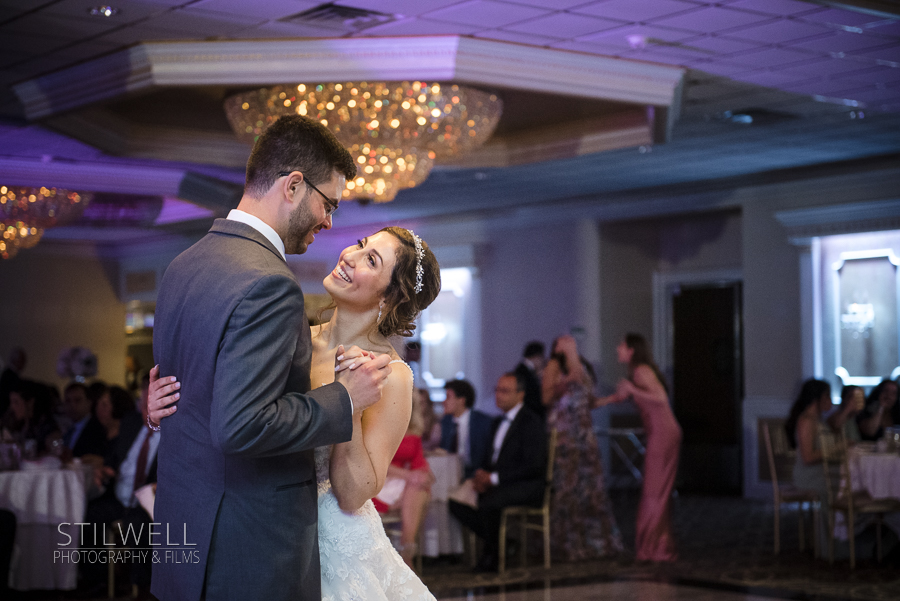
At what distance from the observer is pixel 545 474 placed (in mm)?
6551

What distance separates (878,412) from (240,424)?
7.49m

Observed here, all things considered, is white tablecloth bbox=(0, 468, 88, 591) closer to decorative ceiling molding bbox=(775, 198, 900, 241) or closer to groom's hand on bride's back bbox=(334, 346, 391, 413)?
groom's hand on bride's back bbox=(334, 346, 391, 413)

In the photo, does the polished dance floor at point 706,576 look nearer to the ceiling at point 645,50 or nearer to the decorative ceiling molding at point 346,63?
the decorative ceiling molding at point 346,63

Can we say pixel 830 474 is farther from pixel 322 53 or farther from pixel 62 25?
pixel 62 25

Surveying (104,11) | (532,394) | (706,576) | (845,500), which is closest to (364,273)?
(104,11)

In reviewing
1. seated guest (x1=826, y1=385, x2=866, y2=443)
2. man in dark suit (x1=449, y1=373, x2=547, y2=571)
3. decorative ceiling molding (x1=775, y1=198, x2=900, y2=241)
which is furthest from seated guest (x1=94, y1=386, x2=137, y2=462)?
decorative ceiling molding (x1=775, y1=198, x2=900, y2=241)

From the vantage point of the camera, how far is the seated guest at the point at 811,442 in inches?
271

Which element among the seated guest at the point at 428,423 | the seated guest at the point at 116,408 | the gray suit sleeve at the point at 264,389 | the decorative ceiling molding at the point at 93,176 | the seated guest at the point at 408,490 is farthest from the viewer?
the decorative ceiling molding at the point at 93,176

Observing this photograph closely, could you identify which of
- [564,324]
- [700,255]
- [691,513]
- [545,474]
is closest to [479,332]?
[564,324]

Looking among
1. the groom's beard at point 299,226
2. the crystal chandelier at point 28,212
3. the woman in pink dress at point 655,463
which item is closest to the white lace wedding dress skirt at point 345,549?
the groom's beard at point 299,226

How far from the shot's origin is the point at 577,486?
7133mm

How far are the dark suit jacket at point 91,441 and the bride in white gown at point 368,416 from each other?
470 centimetres

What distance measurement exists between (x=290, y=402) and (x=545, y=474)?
199 inches

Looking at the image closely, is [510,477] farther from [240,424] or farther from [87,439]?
[240,424]
